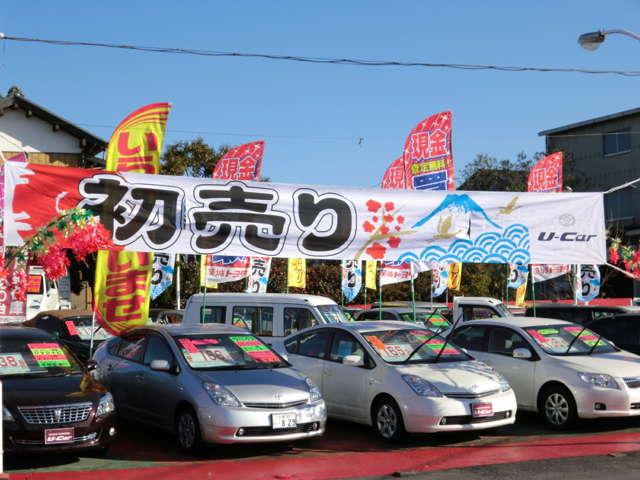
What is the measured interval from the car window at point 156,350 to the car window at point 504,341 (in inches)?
201

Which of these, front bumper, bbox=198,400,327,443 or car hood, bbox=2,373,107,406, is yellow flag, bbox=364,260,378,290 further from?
car hood, bbox=2,373,107,406

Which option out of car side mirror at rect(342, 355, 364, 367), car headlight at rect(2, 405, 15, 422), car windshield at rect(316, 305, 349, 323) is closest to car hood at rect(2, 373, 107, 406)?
car headlight at rect(2, 405, 15, 422)

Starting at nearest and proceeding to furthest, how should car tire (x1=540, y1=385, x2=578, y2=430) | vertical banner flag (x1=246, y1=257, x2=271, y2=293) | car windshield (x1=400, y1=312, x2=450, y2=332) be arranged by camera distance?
car tire (x1=540, y1=385, x2=578, y2=430) → car windshield (x1=400, y1=312, x2=450, y2=332) → vertical banner flag (x1=246, y1=257, x2=271, y2=293)

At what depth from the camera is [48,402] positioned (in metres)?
8.72

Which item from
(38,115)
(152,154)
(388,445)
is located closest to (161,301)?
(38,115)

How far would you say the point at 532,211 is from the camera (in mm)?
13570

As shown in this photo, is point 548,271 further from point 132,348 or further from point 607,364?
point 132,348

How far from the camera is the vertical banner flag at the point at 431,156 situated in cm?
1722

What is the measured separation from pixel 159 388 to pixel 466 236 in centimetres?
556

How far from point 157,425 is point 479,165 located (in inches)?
1361

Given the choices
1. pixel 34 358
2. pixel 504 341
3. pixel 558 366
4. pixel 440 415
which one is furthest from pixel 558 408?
pixel 34 358

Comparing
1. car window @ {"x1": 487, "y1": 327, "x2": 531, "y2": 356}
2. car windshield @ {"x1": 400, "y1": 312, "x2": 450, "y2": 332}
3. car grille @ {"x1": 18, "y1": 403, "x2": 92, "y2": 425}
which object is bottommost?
car grille @ {"x1": 18, "y1": 403, "x2": 92, "y2": 425}

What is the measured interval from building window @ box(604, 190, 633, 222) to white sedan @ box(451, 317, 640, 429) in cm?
2984

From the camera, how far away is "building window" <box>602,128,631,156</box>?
40.1 metres
